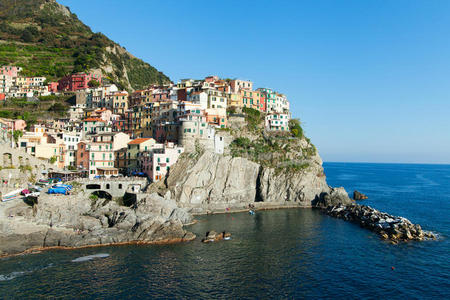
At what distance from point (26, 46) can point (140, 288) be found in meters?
141

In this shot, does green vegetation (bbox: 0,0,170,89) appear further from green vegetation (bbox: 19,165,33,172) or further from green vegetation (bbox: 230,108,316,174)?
green vegetation (bbox: 19,165,33,172)

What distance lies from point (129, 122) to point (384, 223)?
69.1 metres

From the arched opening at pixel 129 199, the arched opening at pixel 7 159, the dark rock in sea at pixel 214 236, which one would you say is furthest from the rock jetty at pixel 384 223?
the arched opening at pixel 7 159

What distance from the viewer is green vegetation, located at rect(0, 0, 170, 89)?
125875 millimetres

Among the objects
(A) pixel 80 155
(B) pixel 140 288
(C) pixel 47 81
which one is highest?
(C) pixel 47 81

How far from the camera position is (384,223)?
5609 cm

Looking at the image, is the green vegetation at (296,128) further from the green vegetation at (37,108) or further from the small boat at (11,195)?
the green vegetation at (37,108)

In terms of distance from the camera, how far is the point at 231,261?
41.3 meters

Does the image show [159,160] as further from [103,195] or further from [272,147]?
[272,147]

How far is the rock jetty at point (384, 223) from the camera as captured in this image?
169ft

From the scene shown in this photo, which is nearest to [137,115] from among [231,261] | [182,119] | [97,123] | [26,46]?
[97,123]

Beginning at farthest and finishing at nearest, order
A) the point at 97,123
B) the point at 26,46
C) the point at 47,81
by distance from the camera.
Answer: the point at 26,46, the point at 47,81, the point at 97,123

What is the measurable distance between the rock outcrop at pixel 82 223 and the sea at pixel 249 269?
96.9 inches

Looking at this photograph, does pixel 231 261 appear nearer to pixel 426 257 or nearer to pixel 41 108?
pixel 426 257
